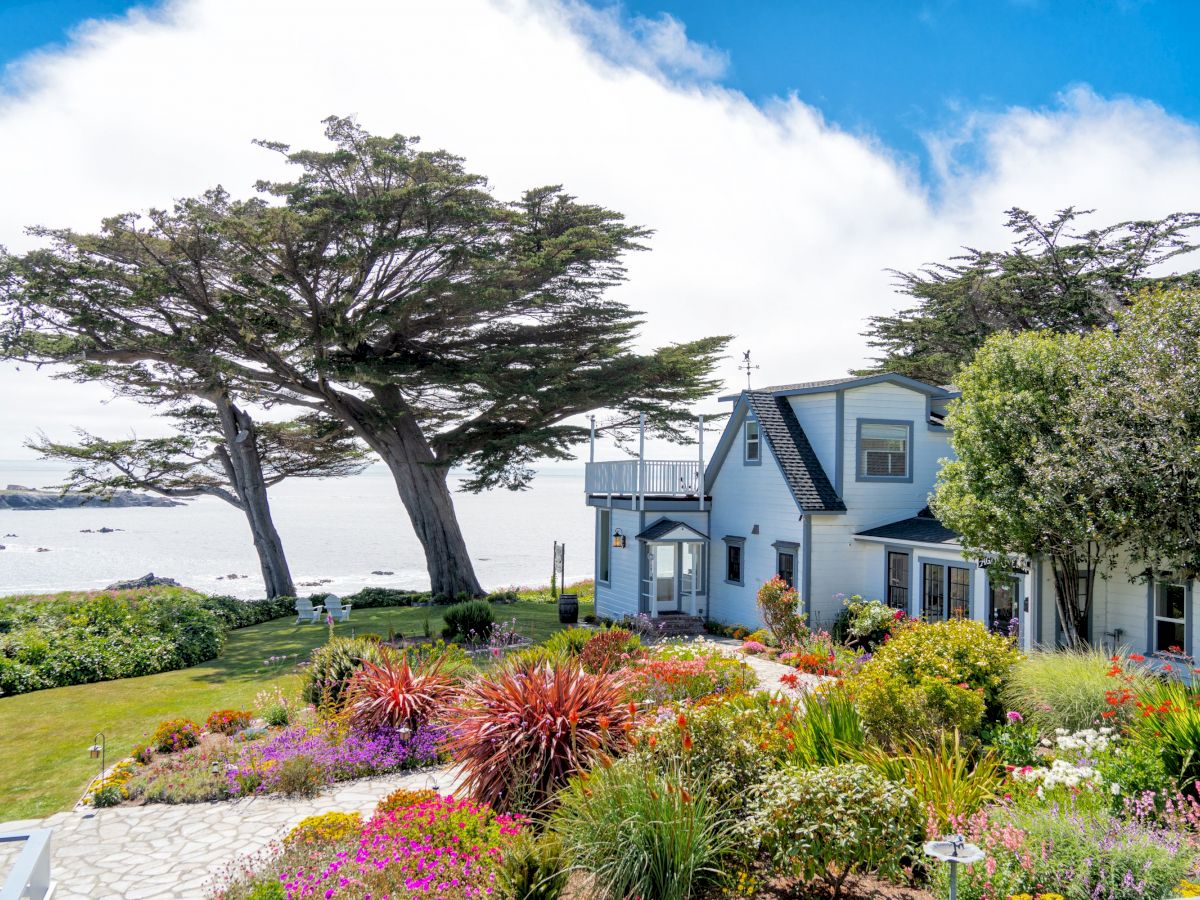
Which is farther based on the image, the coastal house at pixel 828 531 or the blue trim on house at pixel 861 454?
the blue trim on house at pixel 861 454

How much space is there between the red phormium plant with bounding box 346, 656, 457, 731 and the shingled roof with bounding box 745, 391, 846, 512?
404 inches

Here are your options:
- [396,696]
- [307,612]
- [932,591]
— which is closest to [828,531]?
[932,591]

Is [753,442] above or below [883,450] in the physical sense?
above

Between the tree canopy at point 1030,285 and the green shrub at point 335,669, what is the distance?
74.8 ft

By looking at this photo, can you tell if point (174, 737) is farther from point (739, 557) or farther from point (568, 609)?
point (739, 557)

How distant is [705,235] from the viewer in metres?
16.3

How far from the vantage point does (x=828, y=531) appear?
1822 cm

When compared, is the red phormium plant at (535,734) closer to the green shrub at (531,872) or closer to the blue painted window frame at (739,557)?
the green shrub at (531,872)

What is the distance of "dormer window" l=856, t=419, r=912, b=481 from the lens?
18594 millimetres

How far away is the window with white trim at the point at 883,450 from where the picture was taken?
18.6m

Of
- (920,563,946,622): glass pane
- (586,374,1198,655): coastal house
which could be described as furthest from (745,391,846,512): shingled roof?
(920,563,946,622): glass pane

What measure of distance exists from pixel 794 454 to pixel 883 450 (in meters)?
2.07

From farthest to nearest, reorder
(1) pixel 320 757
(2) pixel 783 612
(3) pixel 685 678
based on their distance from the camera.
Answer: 1. (2) pixel 783 612
2. (3) pixel 685 678
3. (1) pixel 320 757

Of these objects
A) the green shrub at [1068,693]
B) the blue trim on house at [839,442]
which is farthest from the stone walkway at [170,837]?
the blue trim on house at [839,442]
